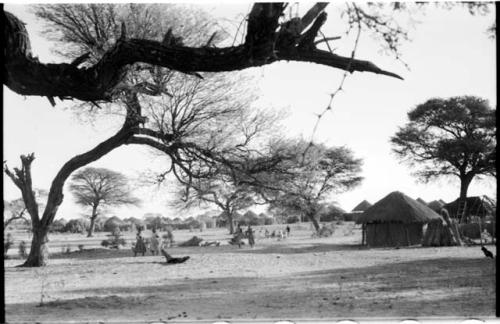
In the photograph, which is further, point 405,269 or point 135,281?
point 405,269

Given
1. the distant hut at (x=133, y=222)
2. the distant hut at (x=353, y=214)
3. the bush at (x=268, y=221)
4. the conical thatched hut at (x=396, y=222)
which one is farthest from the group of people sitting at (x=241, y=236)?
the bush at (x=268, y=221)

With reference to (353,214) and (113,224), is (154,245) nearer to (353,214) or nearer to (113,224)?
(113,224)

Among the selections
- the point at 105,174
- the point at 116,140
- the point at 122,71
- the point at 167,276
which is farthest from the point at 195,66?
the point at 105,174

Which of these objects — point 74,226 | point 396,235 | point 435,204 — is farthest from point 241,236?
point 74,226

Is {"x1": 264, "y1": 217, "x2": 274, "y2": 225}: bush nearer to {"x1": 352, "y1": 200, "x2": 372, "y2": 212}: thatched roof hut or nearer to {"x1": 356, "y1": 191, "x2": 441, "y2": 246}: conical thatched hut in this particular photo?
{"x1": 352, "y1": 200, "x2": 372, "y2": 212}: thatched roof hut

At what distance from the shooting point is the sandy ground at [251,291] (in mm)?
6789

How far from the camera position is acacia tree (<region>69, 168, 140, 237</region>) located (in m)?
47.8

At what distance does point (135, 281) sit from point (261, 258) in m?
6.54

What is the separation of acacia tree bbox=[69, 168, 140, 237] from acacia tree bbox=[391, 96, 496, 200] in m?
25.9

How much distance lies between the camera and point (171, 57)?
17.2 ft

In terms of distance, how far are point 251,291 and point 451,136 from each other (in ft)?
80.6

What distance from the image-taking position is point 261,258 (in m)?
17.2

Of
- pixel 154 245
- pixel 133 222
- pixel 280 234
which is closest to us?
pixel 154 245

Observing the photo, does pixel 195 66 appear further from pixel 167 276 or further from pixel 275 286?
pixel 167 276
